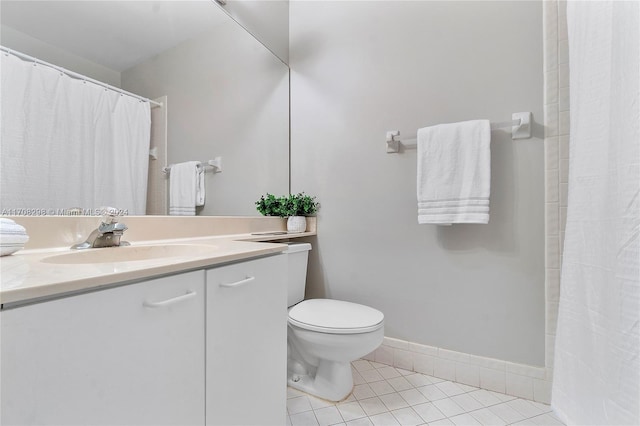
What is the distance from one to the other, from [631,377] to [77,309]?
4.35ft

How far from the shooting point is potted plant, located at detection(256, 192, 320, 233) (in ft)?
5.70

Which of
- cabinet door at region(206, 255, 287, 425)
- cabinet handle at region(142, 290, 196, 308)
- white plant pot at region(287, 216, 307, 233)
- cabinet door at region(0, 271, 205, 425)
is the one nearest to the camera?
cabinet door at region(0, 271, 205, 425)

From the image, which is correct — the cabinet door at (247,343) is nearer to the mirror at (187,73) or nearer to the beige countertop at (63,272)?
the beige countertop at (63,272)

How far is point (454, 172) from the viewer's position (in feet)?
4.59

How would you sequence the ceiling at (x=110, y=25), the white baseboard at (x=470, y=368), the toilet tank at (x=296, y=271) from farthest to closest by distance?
the toilet tank at (x=296, y=271)
the white baseboard at (x=470, y=368)
the ceiling at (x=110, y=25)

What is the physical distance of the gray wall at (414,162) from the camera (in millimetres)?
1323

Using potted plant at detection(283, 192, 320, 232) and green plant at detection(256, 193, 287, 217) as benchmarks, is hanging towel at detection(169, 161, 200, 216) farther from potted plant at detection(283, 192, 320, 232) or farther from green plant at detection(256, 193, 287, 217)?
potted plant at detection(283, 192, 320, 232)

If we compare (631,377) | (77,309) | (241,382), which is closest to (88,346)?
(77,309)

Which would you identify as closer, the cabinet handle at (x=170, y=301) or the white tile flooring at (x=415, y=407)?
the cabinet handle at (x=170, y=301)

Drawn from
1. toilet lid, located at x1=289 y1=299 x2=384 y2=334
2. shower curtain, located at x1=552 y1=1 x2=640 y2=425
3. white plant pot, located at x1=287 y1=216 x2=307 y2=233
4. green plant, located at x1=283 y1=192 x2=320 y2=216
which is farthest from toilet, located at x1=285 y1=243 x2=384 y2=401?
shower curtain, located at x1=552 y1=1 x2=640 y2=425

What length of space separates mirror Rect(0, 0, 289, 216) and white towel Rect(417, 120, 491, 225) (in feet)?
2.96

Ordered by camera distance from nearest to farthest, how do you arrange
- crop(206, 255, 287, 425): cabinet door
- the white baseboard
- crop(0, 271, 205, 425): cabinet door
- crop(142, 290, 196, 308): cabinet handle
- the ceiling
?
crop(0, 271, 205, 425): cabinet door
crop(142, 290, 196, 308): cabinet handle
crop(206, 255, 287, 425): cabinet door
the ceiling
the white baseboard

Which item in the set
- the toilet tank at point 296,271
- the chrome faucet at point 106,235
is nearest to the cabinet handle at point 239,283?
the chrome faucet at point 106,235

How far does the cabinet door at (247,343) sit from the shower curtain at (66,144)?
584 mm
